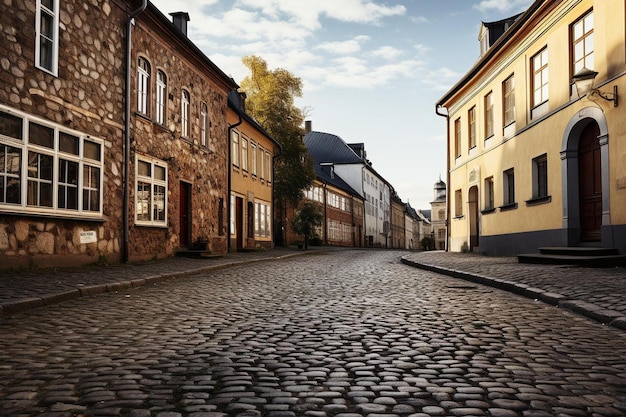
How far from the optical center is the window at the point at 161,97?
18.3 metres

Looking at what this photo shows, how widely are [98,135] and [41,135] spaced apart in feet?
7.54

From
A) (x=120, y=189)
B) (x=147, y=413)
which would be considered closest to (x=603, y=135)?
(x=120, y=189)

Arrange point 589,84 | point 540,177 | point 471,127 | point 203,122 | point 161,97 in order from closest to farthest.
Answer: point 589,84, point 540,177, point 161,97, point 203,122, point 471,127

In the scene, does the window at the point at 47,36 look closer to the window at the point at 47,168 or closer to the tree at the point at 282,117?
the window at the point at 47,168

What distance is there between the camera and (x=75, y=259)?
13422mm

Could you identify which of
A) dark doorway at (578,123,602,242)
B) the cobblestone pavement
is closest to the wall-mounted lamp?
dark doorway at (578,123,602,242)

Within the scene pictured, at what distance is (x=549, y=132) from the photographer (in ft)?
55.8

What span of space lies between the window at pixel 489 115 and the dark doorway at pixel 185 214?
11.5 meters

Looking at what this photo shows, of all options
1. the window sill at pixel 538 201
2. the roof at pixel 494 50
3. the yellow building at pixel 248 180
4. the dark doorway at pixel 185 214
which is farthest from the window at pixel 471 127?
the dark doorway at pixel 185 214

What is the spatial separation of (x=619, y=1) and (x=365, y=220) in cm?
5753

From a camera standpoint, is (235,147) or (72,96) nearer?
(72,96)

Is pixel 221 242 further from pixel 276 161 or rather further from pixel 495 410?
pixel 495 410

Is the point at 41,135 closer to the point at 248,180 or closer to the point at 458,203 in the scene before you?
the point at 248,180

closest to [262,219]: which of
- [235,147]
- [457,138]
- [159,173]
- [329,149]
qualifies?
[235,147]
